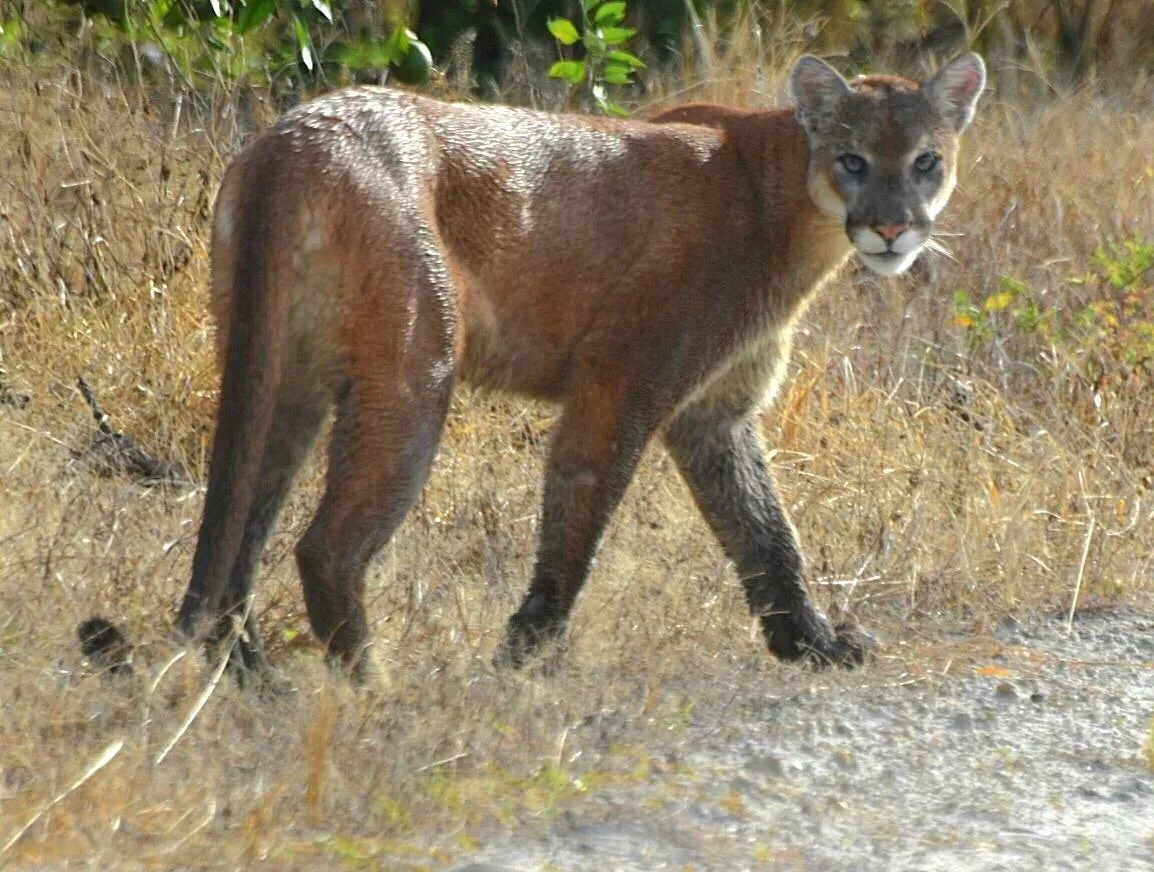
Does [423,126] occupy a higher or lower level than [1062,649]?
higher

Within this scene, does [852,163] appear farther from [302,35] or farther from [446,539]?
[302,35]

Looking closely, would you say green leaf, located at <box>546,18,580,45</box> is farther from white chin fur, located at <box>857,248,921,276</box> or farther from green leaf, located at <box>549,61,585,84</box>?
white chin fur, located at <box>857,248,921,276</box>

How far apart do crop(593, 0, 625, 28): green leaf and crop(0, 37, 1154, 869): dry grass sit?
136cm

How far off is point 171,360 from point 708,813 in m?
3.10

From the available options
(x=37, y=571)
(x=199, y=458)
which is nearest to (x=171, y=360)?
(x=199, y=458)

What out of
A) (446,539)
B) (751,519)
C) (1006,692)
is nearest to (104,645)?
(446,539)

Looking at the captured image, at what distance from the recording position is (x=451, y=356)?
4.28 metres

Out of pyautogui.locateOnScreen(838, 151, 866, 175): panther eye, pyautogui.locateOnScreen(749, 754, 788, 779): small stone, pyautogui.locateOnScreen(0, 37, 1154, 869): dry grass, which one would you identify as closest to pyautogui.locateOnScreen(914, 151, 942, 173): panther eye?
pyautogui.locateOnScreen(838, 151, 866, 175): panther eye

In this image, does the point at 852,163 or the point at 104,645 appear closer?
the point at 104,645

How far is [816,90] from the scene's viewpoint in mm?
5098

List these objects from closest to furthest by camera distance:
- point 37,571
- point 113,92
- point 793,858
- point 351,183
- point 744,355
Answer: point 793,858, point 351,183, point 37,571, point 744,355, point 113,92

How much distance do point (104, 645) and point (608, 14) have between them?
Result: 3.91 meters

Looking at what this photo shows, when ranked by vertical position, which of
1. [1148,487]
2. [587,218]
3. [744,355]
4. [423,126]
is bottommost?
[1148,487]

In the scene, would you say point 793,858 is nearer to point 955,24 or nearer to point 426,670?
point 426,670
